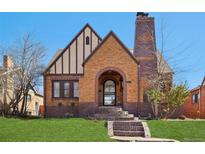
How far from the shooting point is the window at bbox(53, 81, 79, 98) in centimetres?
2109

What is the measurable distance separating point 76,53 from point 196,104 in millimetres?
8414

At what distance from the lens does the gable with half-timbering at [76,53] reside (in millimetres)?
21016

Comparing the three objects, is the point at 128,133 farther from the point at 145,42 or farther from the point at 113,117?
the point at 145,42

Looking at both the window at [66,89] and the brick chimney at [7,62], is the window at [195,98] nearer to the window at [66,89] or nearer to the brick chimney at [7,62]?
the window at [66,89]

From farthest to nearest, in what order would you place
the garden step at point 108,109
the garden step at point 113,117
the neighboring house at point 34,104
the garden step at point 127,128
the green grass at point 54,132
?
the neighboring house at point 34,104 < the garden step at point 108,109 < the garden step at point 113,117 < the garden step at point 127,128 < the green grass at point 54,132

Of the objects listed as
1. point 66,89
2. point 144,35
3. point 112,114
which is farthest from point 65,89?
point 144,35

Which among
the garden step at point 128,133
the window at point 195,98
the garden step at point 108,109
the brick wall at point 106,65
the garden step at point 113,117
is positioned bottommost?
the garden step at point 128,133

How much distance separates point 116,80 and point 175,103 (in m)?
5.22

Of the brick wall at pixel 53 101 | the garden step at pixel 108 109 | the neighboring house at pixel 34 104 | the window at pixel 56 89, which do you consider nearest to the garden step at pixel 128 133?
the garden step at pixel 108 109
